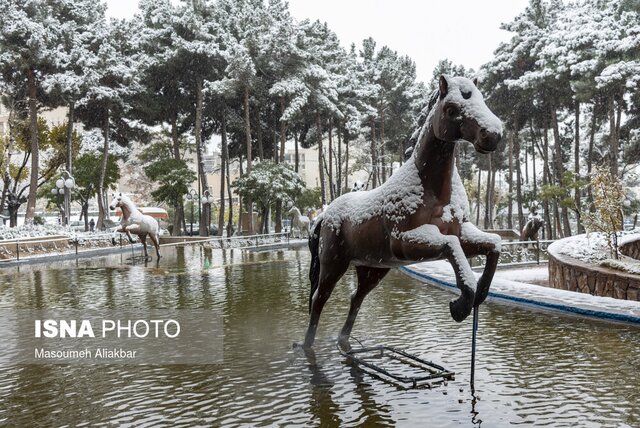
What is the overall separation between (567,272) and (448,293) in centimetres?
245

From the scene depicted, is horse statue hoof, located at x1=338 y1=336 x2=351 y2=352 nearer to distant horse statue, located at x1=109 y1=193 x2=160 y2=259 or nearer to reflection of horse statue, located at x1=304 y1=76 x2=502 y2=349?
reflection of horse statue, located at x1=304 y1=76 x2=502 y2=349

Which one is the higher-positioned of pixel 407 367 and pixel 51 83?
pixel 51 83

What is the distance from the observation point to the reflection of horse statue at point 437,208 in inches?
193

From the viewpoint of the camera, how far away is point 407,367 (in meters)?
6.48

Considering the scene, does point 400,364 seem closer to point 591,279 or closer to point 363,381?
point 363,381

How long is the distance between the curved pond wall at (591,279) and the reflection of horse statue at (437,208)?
584 cm

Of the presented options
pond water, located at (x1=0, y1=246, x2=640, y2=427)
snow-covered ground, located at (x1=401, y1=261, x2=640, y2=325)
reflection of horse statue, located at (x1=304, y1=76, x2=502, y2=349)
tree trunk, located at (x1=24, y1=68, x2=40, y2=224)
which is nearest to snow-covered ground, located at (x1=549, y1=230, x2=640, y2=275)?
snow-covered ground, located at (x1=401, y1=261, x2=640, y2=325)

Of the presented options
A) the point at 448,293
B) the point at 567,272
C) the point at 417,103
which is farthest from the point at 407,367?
the point at 417,103

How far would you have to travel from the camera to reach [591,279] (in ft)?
35.7

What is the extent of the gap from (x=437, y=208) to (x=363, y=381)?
1.99 meters

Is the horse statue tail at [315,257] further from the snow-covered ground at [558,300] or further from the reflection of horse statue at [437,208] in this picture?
the snow-covered ground at [558,300]

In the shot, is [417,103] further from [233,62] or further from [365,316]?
[365,316]

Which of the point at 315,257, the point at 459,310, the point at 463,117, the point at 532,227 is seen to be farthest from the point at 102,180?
the point at 459,310

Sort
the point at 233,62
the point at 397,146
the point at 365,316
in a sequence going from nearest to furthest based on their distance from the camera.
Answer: the point at 365,316
the point at 233,62
the point at 397,146
